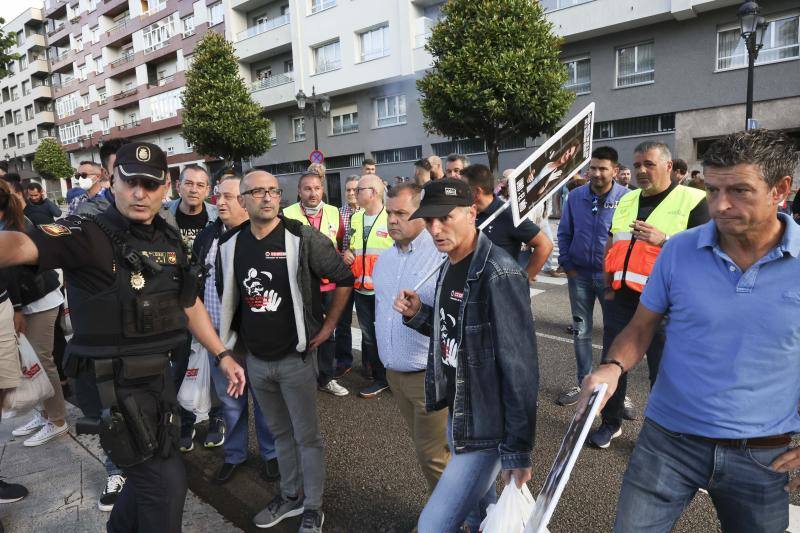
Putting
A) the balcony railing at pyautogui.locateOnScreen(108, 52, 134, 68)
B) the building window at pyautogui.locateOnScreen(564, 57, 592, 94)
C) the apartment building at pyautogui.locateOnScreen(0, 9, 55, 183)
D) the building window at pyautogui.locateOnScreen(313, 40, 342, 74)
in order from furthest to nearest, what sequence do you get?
1. the apartment building at pyautogui.locateOnScreen(0, 9, 55, 183)
2. the balcony railing at pyautogui.locateOnScreen(108, 52, 134, 68)
3. the building window at pyautogui.locateOnScreen(313, 40, 342, 74)
4. the building window at pyautogui.locateOnScreen(564, 57, 592, 94)

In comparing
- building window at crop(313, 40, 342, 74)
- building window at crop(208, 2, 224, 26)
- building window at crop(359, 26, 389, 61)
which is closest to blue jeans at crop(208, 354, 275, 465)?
building window at crop(359, 26, 389, 61)

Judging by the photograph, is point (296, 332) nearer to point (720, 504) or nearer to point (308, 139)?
point (720, 504)

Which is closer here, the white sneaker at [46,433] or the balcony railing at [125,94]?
the white sneaker at [46,433]

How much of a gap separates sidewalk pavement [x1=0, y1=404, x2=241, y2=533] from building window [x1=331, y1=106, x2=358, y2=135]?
24.3 meters

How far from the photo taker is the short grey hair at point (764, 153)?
162 cm

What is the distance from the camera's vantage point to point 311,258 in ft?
9.84

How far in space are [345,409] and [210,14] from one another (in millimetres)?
34816

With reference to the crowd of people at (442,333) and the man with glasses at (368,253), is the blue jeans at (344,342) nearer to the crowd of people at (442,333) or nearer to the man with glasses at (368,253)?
the man with glasses at (368,253)

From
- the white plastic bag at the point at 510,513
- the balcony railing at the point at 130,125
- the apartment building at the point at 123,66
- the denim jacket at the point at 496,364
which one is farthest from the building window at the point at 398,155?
the balcony railing at the point at 130,125

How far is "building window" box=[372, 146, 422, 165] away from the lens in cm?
2470

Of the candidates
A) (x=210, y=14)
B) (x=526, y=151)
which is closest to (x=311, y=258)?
(x=526, y=151)

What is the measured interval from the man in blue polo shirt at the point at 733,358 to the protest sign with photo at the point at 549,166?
36.0 inches

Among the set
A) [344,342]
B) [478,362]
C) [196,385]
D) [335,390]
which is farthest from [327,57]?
[478,362]

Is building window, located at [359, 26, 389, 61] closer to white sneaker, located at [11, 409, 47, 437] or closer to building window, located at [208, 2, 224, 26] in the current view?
building window, located at [208, 2, 224, 26]
